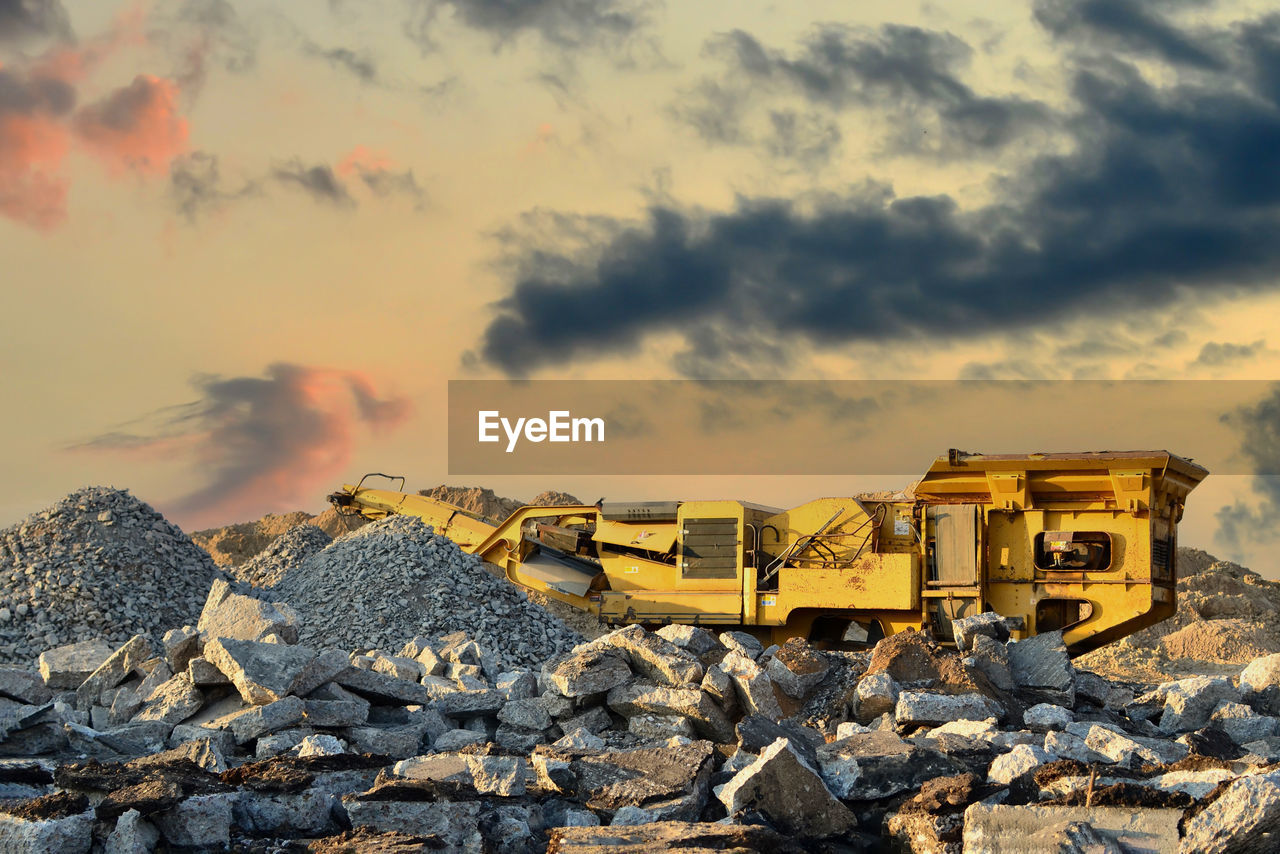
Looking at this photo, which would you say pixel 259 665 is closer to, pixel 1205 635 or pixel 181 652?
pixel 181 652

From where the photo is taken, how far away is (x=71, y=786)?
728cm

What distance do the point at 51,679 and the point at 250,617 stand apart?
1.80 m

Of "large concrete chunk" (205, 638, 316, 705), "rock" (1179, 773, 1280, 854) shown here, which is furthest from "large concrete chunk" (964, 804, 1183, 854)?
"large concrete chunk" (205, 638, 316, 705)

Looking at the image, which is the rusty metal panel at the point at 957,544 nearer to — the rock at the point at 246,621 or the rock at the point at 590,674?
the rock at the point at 590,674

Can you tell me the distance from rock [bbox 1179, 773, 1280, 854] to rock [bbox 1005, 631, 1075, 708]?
4442 mm

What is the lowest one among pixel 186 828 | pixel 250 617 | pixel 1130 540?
pixel 186 828

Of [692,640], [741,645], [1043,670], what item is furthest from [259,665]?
[1043,670]

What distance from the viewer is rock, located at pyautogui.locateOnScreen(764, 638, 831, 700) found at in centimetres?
1048

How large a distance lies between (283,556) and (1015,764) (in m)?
17.2

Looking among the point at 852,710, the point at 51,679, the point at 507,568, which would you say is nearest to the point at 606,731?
the point at 852,710

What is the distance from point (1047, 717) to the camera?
967 cm

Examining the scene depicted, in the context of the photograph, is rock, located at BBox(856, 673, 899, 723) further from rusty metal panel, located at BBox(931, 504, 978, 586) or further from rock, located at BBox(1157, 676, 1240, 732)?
rusty metal panel, located at BBox(931, 504, 978, 586)

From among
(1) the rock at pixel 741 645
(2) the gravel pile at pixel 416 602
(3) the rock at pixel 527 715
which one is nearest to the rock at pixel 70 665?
(2) the gravel pile at pixel 416 602

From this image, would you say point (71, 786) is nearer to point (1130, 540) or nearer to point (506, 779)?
point (506, 779)
